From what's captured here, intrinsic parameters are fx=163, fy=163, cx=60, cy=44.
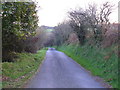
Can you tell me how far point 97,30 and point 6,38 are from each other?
10.6 m

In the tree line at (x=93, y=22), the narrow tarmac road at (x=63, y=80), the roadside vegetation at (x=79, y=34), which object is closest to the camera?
the narrow tarmac road at (x=63, y=80)

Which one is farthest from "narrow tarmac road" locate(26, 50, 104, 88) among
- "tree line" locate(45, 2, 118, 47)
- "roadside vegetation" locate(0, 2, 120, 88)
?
"tree line" locate(45, 2, 118, 47)

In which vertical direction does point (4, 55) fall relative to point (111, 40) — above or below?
below

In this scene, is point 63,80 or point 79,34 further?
point 79,34

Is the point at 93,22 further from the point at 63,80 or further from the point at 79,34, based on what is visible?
the point at 63,80

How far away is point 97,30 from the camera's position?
1984cm

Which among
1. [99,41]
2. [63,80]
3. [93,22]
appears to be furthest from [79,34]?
[63,80]

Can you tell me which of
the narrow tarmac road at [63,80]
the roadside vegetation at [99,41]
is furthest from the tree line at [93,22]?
the narrow tarmac road at [63,80]

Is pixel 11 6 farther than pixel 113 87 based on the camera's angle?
Yes

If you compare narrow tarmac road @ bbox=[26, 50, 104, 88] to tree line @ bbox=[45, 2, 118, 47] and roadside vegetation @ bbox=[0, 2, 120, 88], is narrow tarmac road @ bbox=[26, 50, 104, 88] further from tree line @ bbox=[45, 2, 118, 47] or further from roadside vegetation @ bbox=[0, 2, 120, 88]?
tree line @ bbox=[45, 2, 118, 47]

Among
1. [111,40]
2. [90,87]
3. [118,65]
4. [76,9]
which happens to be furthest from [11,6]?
[76,9]

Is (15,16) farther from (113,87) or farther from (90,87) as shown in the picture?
(113,87)

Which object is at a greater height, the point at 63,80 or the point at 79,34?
the point at 79,34

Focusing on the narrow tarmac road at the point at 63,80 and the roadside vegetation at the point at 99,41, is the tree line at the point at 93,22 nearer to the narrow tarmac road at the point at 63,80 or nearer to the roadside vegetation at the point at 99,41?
the roadside vegetation at the point at 99,41
